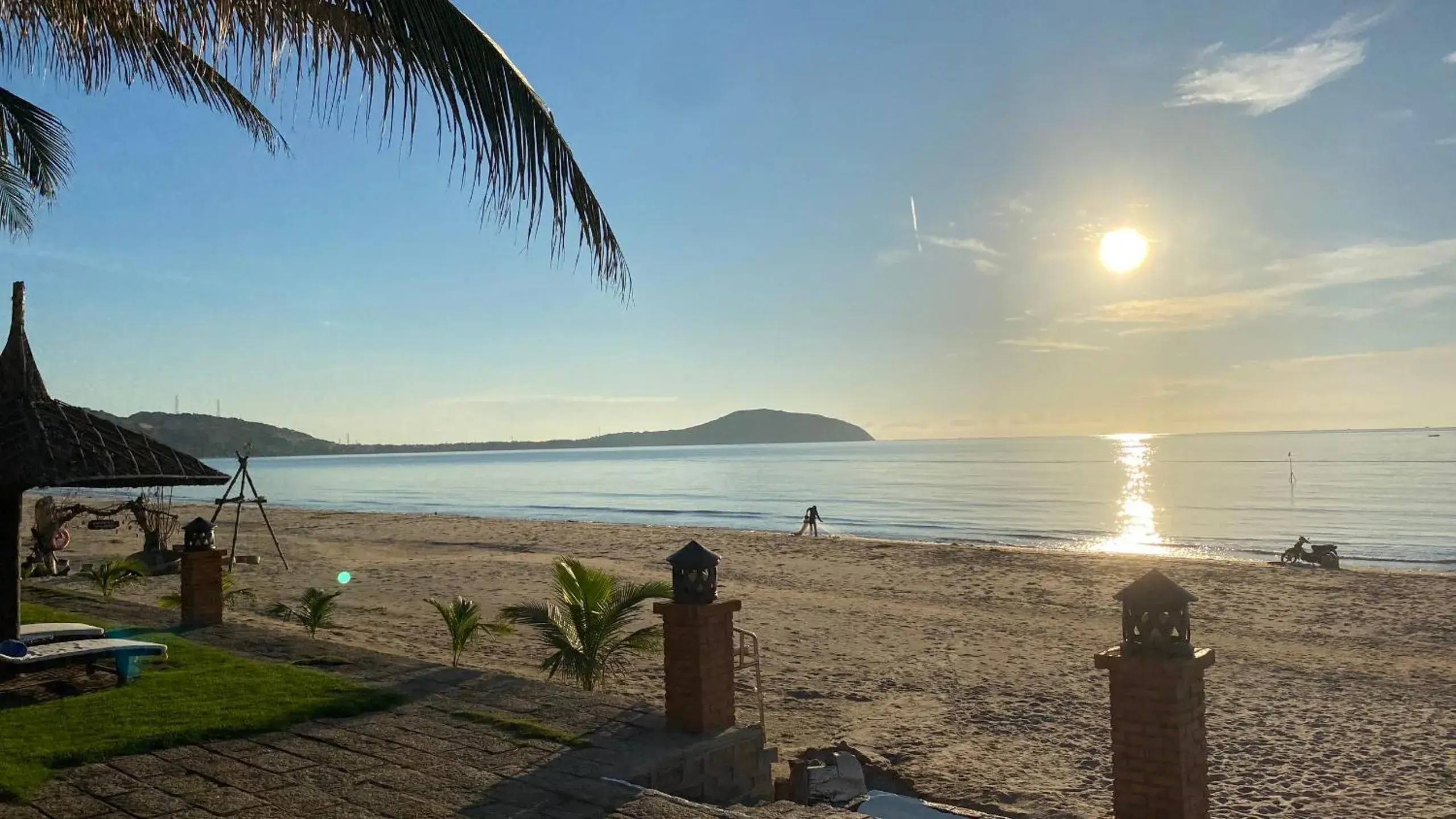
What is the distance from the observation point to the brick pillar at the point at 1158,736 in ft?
14.1

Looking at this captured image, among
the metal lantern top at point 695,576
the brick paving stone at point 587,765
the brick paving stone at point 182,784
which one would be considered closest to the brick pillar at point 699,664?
the metal lantern top at point 695,576

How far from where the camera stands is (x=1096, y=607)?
16688mm

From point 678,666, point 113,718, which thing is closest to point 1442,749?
point 678,666

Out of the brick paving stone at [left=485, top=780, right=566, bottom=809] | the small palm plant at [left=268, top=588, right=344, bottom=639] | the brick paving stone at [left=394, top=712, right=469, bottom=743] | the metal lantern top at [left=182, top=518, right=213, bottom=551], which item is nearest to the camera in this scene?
the brick paving stone at [left=485, top=780, right=566, bottom=809]

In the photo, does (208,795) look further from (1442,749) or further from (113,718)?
(1442,749)

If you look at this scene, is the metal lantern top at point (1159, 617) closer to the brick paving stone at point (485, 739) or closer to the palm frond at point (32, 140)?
the brick paving stone at point (485, 739)

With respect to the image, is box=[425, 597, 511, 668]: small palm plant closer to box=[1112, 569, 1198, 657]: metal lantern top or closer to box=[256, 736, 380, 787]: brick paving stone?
box=[256, 736, 380, 787]: brick paving stone

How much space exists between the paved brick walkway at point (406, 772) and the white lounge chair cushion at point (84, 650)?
1.94 m

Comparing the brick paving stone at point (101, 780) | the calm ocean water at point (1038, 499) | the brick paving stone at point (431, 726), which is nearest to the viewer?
the brick paving stone at point (101, 780)

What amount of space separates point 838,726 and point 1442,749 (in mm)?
5546

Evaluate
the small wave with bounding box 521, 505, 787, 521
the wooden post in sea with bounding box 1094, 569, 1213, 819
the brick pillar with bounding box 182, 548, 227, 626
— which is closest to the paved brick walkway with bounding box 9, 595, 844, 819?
the wooden post in sea with bounding box 1094, 569, 1213, 819

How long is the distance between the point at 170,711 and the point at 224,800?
196cm

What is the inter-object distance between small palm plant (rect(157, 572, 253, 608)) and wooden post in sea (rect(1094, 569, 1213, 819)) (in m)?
9.31

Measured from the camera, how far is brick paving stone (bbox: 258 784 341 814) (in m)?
4.37
